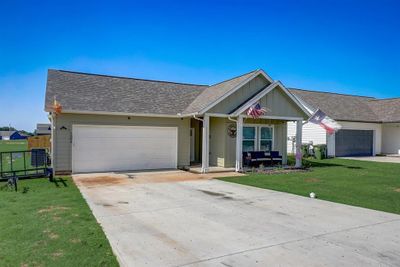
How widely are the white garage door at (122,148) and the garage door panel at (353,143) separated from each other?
15.9 m

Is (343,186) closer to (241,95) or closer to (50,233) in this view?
(241,95)

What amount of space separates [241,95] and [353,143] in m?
15.4

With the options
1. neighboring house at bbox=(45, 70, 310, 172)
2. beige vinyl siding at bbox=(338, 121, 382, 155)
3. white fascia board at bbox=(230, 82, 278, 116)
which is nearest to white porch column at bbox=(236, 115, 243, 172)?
neighboring house at bbox=(45, 70, 310, 172)

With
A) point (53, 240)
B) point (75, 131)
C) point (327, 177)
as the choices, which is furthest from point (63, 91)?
point (327, 177)

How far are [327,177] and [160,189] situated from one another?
7.74 metres

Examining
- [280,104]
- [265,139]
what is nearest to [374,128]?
[265,139]

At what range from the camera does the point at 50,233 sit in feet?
18.5

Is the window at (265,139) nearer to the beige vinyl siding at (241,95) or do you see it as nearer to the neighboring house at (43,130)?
the beige vinyl siding at (241,95)

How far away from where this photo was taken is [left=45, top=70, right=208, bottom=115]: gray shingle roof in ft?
47.4

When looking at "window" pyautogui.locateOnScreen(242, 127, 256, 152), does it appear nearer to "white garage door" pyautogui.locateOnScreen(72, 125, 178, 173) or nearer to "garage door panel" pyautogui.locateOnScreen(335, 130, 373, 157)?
"white garage door" pyautogui.locateOnScreen(72, 125, 178, 173)

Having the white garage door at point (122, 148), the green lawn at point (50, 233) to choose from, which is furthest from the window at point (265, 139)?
the green lawn at point (50, 233)

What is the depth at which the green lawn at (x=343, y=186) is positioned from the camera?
8.98 metres

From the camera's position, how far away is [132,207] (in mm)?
7996

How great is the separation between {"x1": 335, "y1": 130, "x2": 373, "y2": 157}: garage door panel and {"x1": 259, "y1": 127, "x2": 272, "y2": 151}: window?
410 inches
